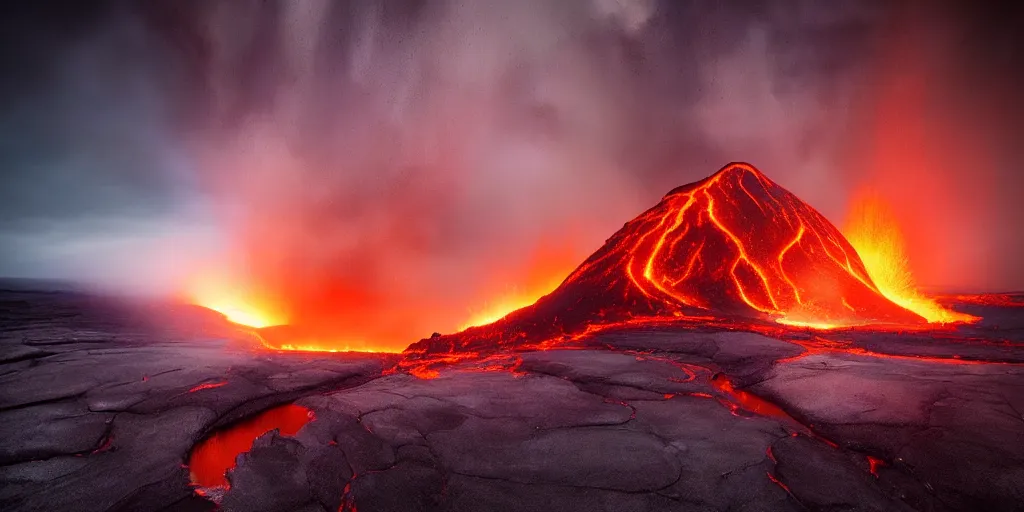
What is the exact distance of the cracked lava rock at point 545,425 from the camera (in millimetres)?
3146

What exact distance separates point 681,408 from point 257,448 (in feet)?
15.3

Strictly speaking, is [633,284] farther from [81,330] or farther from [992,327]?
[81,330]

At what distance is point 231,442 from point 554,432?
3749mm

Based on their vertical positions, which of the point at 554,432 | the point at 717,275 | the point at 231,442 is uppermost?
the point at 717,275

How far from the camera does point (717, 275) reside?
13.9m

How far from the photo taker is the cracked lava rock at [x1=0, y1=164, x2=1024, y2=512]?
124 inches

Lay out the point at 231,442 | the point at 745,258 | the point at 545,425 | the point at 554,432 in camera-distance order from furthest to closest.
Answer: the point at 745,258, the point at 231,442, the point at 545,425, the point at 554,432

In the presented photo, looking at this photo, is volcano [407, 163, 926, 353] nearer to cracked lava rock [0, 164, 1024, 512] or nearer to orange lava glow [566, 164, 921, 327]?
orange lava glow [566, 164, 921, 327]

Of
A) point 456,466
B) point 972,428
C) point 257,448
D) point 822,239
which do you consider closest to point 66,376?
point 257,448

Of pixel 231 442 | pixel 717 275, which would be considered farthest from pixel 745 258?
pixel 231 442

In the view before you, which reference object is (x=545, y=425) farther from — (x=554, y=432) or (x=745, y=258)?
(x=745, y=258)

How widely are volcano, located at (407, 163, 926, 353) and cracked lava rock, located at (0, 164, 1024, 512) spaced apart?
2.34 meters

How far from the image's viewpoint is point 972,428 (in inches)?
154

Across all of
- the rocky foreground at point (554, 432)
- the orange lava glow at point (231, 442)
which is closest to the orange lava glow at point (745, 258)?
the rocky foreground at point (554, 432)
